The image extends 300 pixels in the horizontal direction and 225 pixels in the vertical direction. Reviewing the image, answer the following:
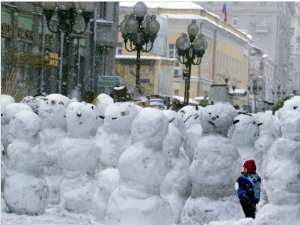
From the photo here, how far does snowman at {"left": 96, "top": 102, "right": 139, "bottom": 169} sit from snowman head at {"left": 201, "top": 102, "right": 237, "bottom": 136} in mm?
991

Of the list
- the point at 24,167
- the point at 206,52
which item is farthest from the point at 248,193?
the point at 206,52

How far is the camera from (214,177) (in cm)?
836

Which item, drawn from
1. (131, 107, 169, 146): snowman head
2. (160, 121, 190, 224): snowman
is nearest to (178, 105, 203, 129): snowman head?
(160, 121, 190, 224): snowman

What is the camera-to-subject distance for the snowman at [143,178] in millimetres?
7652

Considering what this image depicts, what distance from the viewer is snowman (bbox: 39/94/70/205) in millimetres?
10461

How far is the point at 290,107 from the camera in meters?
8.33

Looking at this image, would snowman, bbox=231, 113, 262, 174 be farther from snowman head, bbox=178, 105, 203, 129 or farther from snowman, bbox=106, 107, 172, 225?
snowman, bbox=106, 107, 172, 225

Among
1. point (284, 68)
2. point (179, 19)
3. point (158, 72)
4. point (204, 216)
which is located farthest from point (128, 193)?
point (284, 68)

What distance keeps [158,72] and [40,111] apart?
82.8 ft

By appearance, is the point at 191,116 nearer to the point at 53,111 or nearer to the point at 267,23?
the point at 53,111

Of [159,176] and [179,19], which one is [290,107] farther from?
[179,19]

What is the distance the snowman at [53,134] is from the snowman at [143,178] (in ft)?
9.19

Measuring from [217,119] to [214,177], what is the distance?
24.3 inches

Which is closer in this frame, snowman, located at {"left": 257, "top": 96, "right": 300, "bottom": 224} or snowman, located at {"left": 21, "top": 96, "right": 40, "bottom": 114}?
snowman, located at {"left": 257, "top": 96, "right": 300, "bottom": 224}
